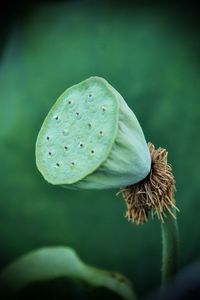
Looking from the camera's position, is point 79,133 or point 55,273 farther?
point 55,273

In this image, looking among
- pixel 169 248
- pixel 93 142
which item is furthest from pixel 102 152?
pixel 169 248

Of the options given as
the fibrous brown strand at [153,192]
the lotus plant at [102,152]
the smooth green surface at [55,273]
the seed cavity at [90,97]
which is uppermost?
the seed cavity at [90,97]

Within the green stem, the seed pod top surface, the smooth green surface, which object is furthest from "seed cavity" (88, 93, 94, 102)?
the smooth green surface

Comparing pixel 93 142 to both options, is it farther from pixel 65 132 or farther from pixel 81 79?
pixel 81 79

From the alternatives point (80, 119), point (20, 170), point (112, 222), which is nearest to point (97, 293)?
point (112, 222)

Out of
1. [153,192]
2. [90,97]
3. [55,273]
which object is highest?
[90,97]

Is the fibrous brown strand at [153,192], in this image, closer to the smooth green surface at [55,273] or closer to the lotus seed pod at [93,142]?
the lotus seed pod at [93,142]

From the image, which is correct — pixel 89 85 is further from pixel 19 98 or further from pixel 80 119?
pixel 19 98

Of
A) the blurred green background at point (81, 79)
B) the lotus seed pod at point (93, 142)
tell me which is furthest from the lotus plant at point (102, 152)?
the blurred green background at point (81, 79)
